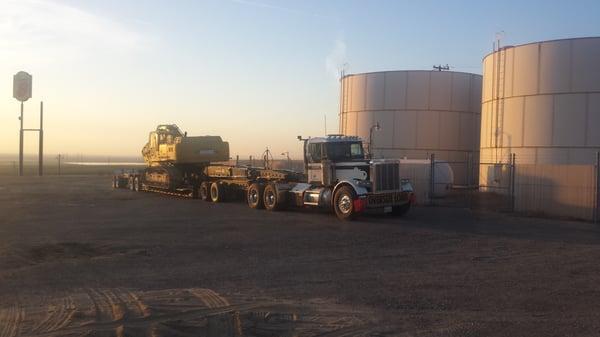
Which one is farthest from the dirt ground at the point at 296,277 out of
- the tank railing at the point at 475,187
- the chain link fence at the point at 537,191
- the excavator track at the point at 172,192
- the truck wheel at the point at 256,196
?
the excavator track at the point at 172,192

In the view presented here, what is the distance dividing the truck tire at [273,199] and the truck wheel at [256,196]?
10.0 inches

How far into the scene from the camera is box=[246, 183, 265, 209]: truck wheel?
24469 mm

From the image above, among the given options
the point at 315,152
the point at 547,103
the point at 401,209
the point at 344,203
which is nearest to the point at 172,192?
the point at 315,152

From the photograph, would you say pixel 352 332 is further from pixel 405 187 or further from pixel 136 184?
pixel 136 184

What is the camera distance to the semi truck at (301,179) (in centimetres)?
2075

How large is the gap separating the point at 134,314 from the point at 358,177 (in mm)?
13782

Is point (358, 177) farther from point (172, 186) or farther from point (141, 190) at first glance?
point (141, 190)

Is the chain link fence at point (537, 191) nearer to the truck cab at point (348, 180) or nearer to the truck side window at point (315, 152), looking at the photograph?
the truck cab at point (348, 180)

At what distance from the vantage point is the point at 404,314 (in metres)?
8.21

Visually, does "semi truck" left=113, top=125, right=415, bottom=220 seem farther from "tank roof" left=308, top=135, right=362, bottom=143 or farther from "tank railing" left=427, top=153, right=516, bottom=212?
"tank railing" left=427, top=153, right=516, bottom=212

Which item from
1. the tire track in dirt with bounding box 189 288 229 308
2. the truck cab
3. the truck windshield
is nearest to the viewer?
the tire track in dirt with bounding box 189 288 229 308

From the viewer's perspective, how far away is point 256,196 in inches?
969

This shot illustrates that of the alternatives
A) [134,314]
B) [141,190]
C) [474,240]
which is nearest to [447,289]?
[134,314]

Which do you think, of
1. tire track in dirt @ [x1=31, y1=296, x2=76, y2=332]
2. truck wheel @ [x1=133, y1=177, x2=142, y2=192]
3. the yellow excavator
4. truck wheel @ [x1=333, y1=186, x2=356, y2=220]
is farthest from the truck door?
truck wheel @ [x1=133, y1=177, x2=142, y2=192]
